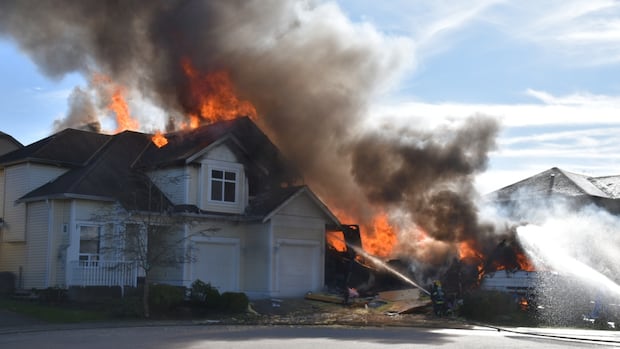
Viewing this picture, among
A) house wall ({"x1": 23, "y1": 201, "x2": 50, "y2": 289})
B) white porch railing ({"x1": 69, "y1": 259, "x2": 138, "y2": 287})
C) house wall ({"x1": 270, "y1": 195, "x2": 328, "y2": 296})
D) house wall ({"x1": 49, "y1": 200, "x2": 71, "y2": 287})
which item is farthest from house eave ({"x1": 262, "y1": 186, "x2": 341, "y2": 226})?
house wall ({"x1": 23, "y1": 201, "x2": 50, "y2": 289})

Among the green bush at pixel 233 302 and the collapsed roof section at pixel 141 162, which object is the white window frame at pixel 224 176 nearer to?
Answer: the collapsed roof section at pixel 141 162

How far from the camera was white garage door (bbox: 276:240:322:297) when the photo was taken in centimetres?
3272

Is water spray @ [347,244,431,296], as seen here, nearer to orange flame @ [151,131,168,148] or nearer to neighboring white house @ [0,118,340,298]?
neighboring white house @ [0,118,340,298]

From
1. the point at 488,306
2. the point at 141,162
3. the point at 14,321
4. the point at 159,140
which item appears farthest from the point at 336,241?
the point at 14,321

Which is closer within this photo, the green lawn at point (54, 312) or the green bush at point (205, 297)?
the green lawn at point (54, 312)

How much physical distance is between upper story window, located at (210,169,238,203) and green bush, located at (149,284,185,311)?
6.92m

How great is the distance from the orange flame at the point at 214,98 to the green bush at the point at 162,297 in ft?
38.5

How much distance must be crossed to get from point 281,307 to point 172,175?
7.53 meters

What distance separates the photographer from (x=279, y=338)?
18484 mm

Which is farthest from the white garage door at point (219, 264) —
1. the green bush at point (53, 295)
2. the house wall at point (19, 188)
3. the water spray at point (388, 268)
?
the house wall at point (19, 188)

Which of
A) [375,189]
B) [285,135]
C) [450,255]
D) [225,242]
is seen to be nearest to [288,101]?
[285,135]

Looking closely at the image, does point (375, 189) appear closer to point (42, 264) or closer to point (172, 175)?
point (172, 175)

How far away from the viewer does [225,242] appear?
32.3 m

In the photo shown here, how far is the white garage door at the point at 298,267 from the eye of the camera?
107 ft
